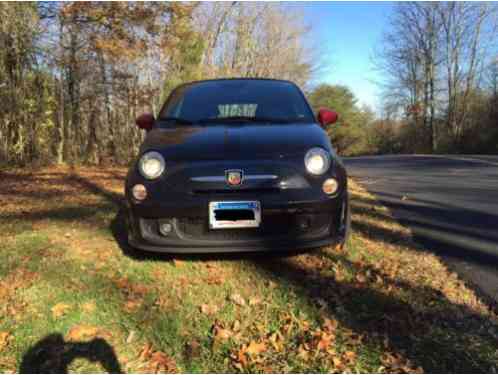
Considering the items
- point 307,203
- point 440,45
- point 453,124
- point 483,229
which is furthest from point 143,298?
point 440,45

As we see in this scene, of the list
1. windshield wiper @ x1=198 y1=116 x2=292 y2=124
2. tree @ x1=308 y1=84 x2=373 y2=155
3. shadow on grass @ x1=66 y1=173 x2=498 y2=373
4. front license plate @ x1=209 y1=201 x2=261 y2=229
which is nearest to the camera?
shadow on grass @ x1=66 y1=173 x2=498 y2=373

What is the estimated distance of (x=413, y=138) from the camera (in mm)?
33625

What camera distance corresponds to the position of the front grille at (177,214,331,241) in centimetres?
272

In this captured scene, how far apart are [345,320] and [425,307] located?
0.55 meters

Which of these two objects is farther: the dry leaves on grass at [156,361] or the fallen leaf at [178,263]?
the fallen leaf at [178,263]

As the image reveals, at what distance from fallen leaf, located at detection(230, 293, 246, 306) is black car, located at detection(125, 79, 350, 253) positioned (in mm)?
299

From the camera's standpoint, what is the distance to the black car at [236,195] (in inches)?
106

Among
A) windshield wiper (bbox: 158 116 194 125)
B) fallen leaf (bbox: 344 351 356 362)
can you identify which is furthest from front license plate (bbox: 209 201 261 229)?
windshield wiper (bbox: 158 116 194 125)

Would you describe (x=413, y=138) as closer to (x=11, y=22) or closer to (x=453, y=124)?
(x=453, y=124)

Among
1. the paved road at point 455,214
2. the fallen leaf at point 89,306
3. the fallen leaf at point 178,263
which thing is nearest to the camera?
the fallen leaf at point 89,306

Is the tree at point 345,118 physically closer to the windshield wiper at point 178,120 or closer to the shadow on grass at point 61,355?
the windshield wiper at point 178,120

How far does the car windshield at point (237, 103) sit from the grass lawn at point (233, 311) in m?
1.21

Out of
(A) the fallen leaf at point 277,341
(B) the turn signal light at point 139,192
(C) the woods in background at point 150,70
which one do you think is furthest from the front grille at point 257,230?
(C) the woods in background at point 150,70

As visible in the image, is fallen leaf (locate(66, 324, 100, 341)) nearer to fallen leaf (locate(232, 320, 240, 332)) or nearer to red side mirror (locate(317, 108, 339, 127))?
fallen leaf (locate(232, 320, 240, 332))
